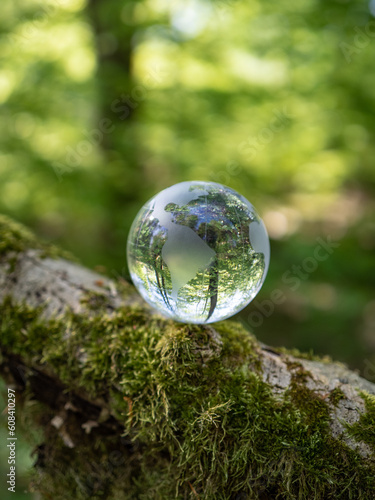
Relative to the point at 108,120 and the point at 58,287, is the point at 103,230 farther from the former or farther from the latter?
the point at 58,287

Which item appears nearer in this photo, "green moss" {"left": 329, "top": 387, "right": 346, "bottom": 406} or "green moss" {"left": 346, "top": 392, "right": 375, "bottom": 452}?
"green moss" {"left": 346, "top": 392, "right": 375, "bottom": 452}

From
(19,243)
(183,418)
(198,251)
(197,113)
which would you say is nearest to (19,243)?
(19,243)

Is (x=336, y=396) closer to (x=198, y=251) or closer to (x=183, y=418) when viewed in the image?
(x=183, y=418)

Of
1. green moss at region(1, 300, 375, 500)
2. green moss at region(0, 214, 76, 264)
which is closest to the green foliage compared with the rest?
green moss at region(0, 214, 76, 264)

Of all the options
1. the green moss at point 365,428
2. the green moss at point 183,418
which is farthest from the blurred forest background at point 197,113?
the green moss at point 365,428

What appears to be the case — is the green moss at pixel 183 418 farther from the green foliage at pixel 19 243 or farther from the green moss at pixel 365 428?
the green foliage at pixel 19 243

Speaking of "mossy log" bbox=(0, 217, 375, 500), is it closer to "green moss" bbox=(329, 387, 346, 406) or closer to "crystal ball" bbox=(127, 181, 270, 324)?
"green moss" bbox=(329, 387, 346, 406)
